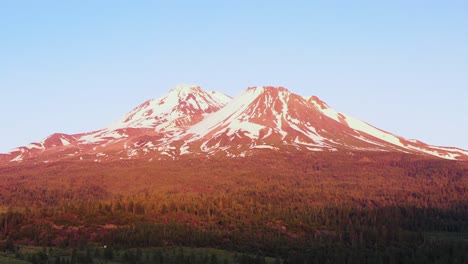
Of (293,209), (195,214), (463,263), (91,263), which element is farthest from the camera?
(293,209)

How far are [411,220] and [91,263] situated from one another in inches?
4057

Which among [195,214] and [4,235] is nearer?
[4,235]

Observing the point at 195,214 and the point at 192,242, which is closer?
the point at 192,242

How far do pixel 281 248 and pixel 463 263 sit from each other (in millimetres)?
36897

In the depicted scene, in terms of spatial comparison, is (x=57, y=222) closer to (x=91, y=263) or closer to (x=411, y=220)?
(x=91, y=263)

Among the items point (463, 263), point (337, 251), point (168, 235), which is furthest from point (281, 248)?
point (463, 263)

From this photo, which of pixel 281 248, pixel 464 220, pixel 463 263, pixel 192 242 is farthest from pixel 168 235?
pixel 464 220

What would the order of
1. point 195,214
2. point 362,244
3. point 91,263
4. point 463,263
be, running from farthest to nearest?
point 195,214, point 362,244, point 463,263, point 91,263

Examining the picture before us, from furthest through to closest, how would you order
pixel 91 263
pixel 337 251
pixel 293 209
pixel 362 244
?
pixel 293 209 → pixel 362 244 → pixel 337 251 → pixel 91 263

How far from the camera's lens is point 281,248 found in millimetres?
137000

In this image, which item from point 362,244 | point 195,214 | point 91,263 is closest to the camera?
point 91,263

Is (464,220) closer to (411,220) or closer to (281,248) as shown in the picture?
(411,220)

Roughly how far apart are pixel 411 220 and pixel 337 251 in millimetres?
52889

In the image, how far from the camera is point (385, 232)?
15162 cm
